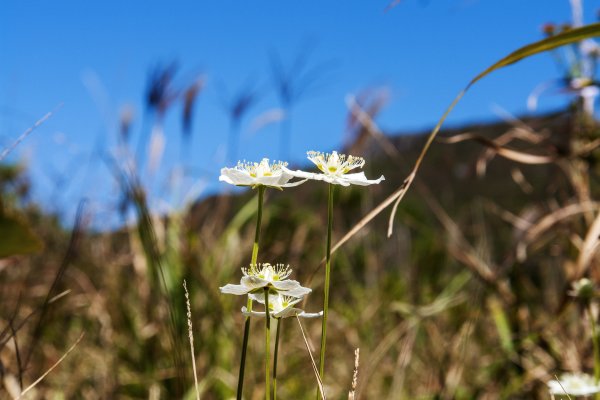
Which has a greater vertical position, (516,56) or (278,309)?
(516,56)

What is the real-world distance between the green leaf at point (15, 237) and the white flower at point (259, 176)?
0.18m

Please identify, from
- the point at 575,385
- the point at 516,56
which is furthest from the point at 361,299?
the point at 516,56

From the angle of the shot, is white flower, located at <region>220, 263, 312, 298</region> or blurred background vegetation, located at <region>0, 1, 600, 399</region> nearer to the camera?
white flower, located at <region>220, 263, 312, 298</region>

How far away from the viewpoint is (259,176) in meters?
0.53

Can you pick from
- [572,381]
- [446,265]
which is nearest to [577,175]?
[572,381]

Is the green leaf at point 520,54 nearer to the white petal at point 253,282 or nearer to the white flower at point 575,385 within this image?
the white petal at point 253,282

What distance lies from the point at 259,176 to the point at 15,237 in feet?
0.71

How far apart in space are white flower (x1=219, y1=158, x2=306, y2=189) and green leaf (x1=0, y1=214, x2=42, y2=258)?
0.18 m

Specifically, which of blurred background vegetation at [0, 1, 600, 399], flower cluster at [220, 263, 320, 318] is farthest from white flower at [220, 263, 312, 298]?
blurred background vegetation at [0, 1, 600, 399]

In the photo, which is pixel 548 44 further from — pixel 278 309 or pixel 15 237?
pixel 15 237

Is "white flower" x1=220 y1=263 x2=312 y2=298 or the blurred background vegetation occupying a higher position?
"white flower" x1=220 y1=263 x2=312 y2=298

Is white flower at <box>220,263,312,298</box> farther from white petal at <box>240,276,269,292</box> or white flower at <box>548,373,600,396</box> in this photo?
white flower at <box>548,373,600,396</box>

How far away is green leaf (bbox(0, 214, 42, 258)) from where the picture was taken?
1.90 feet

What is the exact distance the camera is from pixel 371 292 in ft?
7.33
